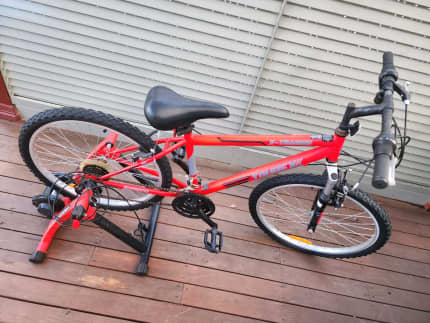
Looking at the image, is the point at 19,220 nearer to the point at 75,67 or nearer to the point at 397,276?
the point at 75,67

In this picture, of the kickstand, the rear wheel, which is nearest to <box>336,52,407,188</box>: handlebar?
the rear wheel

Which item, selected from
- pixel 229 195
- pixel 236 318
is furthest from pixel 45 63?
pixel 236 318

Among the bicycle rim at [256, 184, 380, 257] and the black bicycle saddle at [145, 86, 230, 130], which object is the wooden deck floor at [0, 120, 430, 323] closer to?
the bicycle rim at [256, 184, 380, 257]

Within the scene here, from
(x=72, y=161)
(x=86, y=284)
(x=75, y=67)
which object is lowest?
(x=86, y=284)

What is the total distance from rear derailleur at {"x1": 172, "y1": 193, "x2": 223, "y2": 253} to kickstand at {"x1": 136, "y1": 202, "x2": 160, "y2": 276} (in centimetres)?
20

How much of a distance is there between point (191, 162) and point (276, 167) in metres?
0.43

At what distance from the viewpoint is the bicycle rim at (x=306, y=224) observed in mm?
1872

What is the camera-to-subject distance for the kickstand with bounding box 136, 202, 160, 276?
1585mm

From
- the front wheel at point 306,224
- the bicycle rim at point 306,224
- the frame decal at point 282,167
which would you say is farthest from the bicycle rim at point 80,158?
the bicycle rim at point 306,224

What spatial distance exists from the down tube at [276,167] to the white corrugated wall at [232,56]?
0.61 m

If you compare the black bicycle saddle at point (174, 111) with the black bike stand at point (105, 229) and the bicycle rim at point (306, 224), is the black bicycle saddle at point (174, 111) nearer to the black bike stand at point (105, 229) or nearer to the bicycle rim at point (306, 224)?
the black bike stand at point (105, 229)

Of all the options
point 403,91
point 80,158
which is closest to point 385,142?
point 403,91

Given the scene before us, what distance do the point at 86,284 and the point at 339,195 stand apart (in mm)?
1369

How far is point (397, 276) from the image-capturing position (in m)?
1.87
